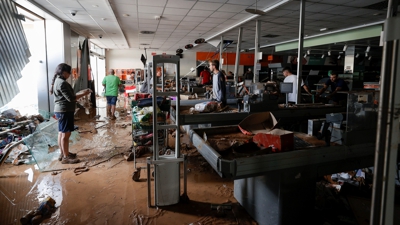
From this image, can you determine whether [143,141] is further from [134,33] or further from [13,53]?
[134,33]

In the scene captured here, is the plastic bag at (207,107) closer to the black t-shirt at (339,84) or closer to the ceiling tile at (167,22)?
the black t-shirt at (339,84)

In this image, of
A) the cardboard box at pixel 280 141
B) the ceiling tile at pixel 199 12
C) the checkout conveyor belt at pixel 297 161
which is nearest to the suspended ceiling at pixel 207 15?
the ceiling tile at pixel 199 12

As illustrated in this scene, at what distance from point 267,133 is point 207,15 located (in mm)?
5480

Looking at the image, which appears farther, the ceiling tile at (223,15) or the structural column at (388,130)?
the ceiling tile at (223,15)

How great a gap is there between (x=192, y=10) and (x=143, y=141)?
3600mm

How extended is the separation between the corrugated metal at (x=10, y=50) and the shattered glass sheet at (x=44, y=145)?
1.14m

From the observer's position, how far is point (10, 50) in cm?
503

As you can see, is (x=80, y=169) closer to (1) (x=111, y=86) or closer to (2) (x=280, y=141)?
(2) (x=280, y=141)

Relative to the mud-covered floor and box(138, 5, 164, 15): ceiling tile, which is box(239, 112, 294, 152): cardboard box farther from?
box(138, 5, 164, 15): ceiling tile

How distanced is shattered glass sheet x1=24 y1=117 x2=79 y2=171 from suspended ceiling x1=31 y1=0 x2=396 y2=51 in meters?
3.02

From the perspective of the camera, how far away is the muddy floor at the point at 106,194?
2600 mm

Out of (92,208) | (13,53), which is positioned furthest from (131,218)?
(13,53)

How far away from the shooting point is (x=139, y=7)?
6262 mm

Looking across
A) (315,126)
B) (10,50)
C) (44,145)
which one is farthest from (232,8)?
(44,145)
